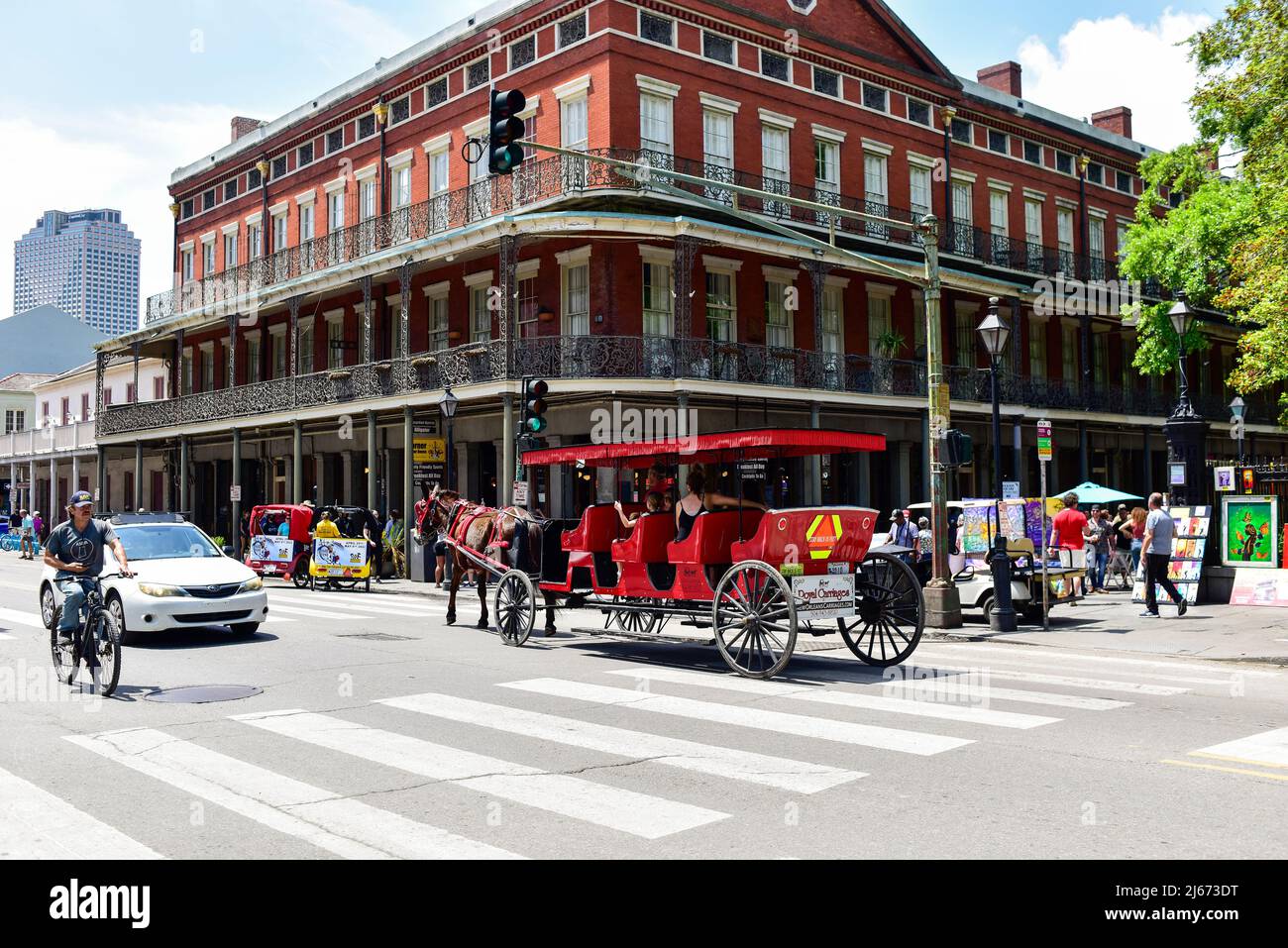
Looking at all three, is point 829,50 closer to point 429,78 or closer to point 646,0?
point 646,0

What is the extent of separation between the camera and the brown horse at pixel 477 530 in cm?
1468

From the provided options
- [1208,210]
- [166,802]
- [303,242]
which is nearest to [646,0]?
[303,242]

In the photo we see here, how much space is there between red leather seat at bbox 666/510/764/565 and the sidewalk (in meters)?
5.56

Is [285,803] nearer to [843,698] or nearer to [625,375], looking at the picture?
[843,698]

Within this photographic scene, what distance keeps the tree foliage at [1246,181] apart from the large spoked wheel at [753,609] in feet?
48.6

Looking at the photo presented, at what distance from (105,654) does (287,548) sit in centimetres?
1598

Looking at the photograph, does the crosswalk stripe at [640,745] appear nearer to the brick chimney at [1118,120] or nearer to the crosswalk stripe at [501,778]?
the crosswalk stripe at [501,778]

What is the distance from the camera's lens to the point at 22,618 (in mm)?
17859

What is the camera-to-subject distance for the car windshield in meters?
15.1

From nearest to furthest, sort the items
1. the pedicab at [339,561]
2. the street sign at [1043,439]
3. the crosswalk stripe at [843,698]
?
the crosswalk stripe at [843,698], the street sign at [1043,439], the pedicab at [339,561]

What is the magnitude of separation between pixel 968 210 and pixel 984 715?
30873 mm

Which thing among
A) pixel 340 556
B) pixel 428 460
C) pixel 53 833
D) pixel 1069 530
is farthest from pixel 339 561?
pixel 53 833

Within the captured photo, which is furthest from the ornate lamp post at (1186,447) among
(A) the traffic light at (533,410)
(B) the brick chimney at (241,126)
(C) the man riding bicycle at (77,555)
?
(B) the brick chimney at (241,126)

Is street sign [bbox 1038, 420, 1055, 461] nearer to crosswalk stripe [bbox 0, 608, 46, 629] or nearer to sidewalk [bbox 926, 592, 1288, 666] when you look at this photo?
sidewalk [bbox 926, 592, 1288, 666]
